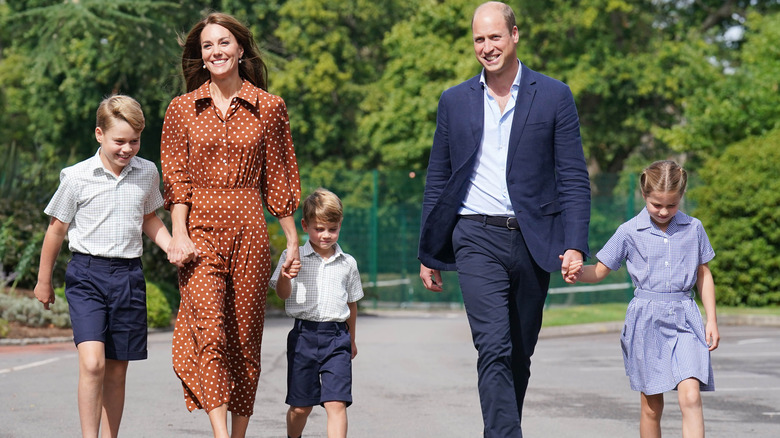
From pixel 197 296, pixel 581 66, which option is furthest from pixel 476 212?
pixel 581 66

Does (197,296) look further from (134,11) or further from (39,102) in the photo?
(39,102)

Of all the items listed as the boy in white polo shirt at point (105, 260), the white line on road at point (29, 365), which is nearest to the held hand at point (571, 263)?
the boy in white polo shirt at point (105, 260)

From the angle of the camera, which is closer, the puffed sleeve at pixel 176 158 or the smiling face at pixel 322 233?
the puffed sleeve at pixel 176 158

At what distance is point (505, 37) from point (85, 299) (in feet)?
7.55

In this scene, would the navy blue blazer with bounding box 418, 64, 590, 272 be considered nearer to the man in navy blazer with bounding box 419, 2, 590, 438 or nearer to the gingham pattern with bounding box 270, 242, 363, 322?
the man in navy blazer with bounding box 419, 2, 590, 438

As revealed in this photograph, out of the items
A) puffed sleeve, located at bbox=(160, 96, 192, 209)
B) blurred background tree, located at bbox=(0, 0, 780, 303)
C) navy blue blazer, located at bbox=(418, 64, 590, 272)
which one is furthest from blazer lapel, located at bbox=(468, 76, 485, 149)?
blurred background tree, located at bbox=(0, 0, 780, 303)

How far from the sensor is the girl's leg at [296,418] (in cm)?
556

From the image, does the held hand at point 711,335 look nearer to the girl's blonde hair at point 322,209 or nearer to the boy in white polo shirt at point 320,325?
the boy in white polo shirt at point 320,325

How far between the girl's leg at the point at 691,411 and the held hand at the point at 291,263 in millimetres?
1828

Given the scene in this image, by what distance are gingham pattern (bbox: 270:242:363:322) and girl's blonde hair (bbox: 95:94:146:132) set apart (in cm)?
95

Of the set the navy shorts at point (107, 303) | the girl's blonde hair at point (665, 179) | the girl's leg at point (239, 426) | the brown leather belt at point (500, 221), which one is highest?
the girl's blonde hair at point (665, 179)

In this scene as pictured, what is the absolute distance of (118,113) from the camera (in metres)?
5.54

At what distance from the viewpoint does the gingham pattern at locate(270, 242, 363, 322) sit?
5.62 meters

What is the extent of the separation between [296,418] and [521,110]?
5.93 feet
